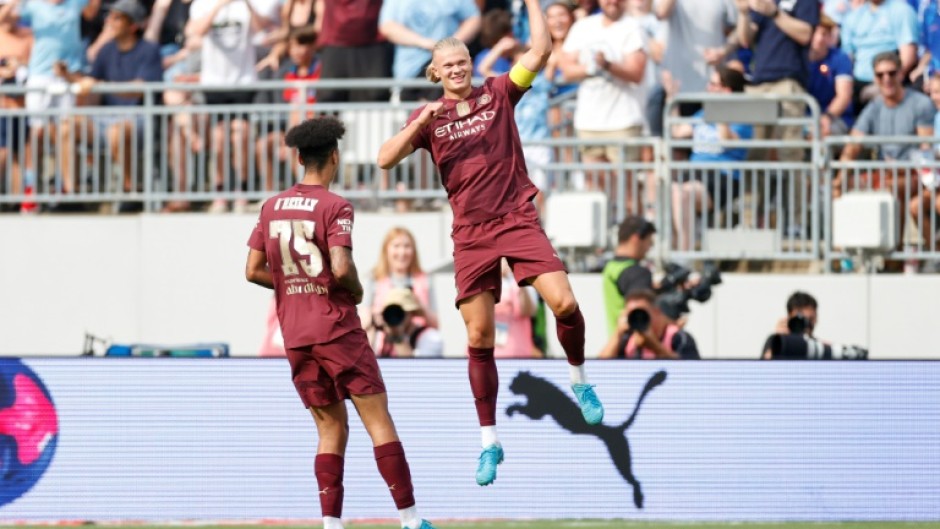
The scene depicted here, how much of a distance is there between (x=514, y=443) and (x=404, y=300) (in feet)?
5.77

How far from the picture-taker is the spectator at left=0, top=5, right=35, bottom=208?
16.6 m

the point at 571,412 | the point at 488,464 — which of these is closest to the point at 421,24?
the point at 571,412

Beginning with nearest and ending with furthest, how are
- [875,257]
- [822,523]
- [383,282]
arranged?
[822,523] < [383,282] < [875,257]

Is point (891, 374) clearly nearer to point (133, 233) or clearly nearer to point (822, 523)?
point (822, 523)

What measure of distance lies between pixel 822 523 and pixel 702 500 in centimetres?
77

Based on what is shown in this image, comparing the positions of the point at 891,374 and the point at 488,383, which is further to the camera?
the point at 891,374

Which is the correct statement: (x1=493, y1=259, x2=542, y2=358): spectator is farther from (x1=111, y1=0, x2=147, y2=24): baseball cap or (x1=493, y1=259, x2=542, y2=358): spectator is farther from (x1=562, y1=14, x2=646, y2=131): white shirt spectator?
(x1=111, y1=0, x2=147, y2=24): baseball cap

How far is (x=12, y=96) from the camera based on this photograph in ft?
55.9

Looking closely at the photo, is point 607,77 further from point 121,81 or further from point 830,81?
point 121,81

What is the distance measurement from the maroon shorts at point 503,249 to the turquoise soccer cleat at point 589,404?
69 cm

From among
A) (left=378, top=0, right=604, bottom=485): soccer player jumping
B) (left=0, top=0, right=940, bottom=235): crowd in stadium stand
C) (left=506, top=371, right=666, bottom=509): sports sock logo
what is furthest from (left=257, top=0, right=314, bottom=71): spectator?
(left=378, top=0, right=604, bottom=485): soccer player jumping

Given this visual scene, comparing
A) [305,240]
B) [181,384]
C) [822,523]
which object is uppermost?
[305,240]

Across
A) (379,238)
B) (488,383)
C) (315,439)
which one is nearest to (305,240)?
(488,383)

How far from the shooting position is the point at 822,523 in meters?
11.8
